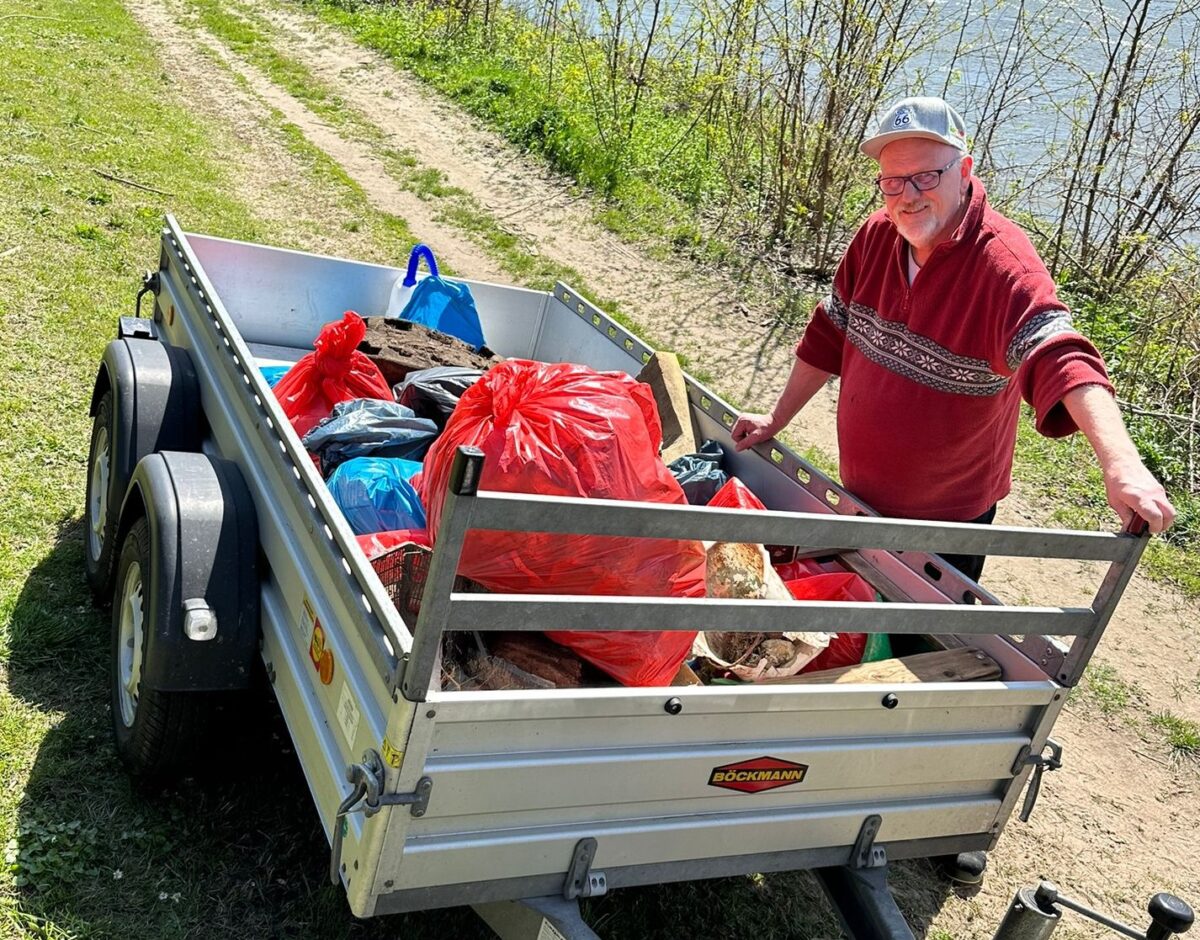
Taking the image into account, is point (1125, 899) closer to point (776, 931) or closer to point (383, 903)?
point (776, 931)

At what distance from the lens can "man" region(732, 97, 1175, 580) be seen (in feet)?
8.96

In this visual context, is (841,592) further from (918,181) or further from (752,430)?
Result: (918,181)

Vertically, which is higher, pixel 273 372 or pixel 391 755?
pixel 391 755

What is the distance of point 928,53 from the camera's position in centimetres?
823

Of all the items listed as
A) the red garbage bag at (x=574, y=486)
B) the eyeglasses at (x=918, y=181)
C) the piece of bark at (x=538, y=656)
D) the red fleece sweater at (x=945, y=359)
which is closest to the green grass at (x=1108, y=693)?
the red fleece sweater at (x=945, y=359)

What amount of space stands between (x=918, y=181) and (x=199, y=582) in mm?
2052

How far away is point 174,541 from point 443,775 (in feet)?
3.53

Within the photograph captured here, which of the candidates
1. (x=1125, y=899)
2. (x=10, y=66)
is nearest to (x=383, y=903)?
(x=1125, y=899)

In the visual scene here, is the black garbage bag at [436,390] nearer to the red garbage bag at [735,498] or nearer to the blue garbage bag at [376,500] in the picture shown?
the blue garbage bag at [376,500]

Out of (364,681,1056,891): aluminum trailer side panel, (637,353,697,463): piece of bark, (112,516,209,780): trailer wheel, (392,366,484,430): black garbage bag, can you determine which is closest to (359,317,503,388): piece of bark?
(392,366,484,430): black garbage bag

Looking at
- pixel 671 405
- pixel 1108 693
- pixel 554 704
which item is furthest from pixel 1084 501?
pixel 554 704

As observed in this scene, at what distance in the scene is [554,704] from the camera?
2.08 m

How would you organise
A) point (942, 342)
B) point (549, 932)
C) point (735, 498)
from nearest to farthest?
1. point (549, 932)
2. point (942, 342)
3. point (735, 498)

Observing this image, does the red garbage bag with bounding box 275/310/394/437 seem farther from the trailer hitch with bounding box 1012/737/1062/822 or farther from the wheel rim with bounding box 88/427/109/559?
the trailer hitch with bounding box 1012/737/1062/822
